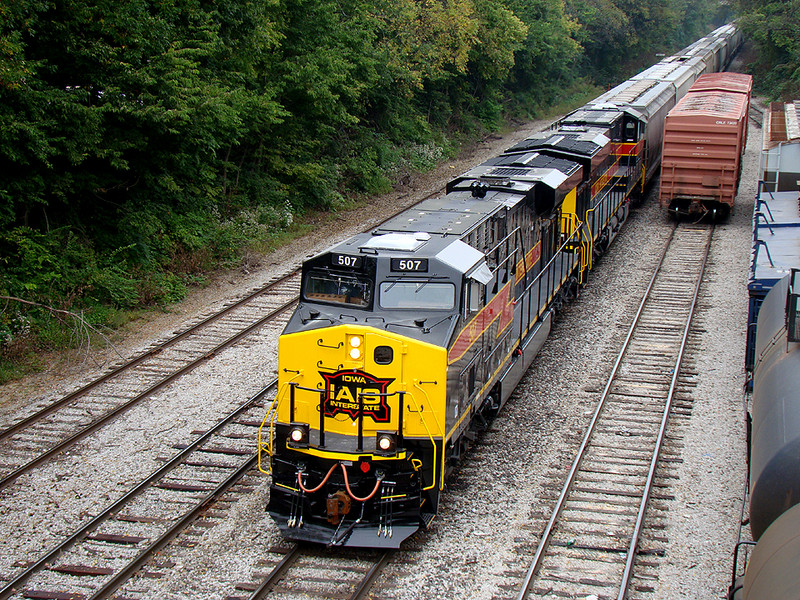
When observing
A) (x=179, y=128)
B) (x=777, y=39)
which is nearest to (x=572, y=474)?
(x=179, y=128)

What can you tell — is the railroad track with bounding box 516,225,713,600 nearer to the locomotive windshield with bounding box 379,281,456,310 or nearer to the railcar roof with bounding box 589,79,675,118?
the locomotive windshield with bounding box 379,281,456,310

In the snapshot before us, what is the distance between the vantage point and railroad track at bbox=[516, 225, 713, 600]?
8.59 m

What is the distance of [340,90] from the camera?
2542cm

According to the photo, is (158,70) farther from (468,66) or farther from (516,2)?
(516,2)

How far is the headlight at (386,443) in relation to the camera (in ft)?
28.7

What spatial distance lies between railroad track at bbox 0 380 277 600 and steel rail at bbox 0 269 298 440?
2.82 meters

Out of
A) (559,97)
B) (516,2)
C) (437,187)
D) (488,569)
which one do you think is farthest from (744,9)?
(488,569)

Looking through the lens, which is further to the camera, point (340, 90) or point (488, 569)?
point (340, 90)

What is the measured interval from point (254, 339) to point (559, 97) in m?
41.4

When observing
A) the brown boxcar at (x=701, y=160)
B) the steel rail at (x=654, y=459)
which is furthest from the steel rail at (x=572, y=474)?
the brown boxcar at (x=701, y=160)

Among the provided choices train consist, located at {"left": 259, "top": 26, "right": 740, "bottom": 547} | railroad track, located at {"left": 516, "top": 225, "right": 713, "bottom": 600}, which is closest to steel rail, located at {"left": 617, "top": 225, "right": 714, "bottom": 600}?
railroad track, located at {"left": 516, "top": 225, "right": 713, "bottom": 600}

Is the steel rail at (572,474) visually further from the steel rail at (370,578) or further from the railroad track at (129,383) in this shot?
the railroad track at (129,383)

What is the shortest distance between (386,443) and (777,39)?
152 ft

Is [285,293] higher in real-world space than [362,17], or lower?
lower
